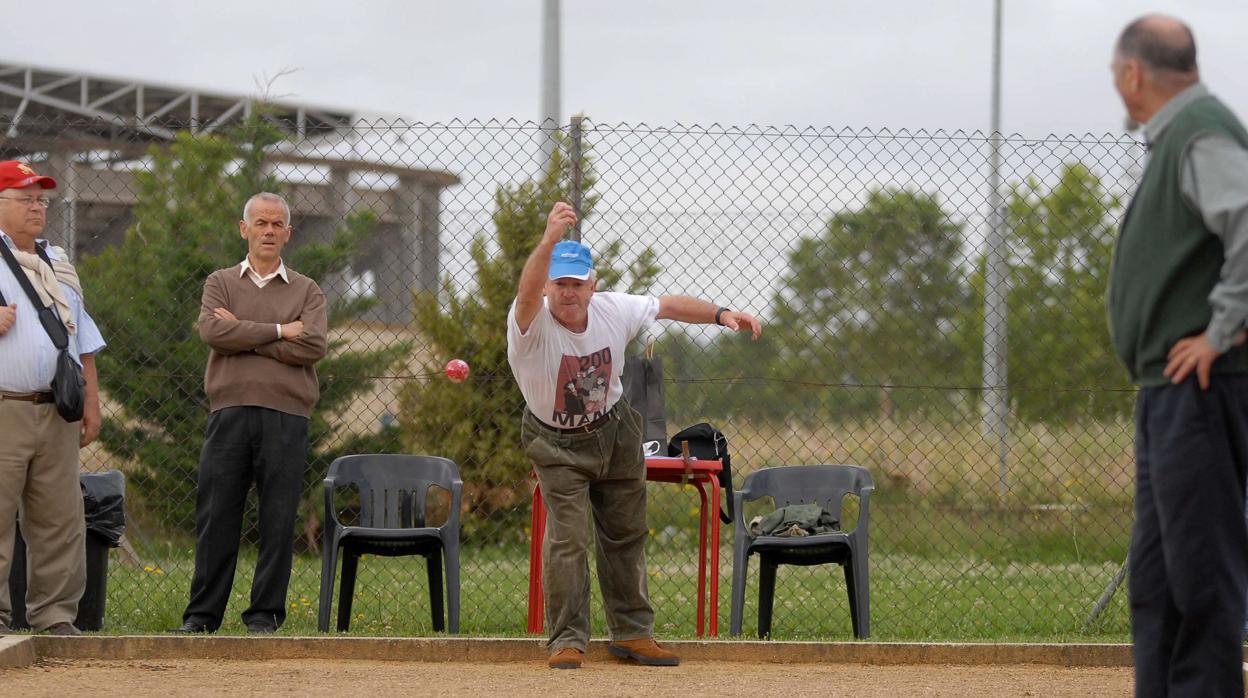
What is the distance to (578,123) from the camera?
7.01 m

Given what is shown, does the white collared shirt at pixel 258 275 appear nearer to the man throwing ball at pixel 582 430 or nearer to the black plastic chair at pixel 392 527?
the black plastic chair at pixel 392 527

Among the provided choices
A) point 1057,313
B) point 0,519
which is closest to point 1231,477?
point 0,519

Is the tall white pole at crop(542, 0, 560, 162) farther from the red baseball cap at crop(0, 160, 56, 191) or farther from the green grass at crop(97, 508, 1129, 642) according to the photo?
the red baseball cap at crop(0, 160, 56, 191)

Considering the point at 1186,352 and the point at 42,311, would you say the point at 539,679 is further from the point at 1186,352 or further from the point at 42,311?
the point at 1186,352

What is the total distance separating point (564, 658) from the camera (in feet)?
19.6

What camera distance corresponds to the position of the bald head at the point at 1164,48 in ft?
12.5

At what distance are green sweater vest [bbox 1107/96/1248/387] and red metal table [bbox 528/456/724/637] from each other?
2967 mm

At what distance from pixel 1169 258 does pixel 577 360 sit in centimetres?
272

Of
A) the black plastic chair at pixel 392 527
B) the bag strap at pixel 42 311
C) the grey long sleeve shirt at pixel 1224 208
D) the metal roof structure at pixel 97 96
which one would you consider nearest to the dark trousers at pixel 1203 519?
the grey long sleeve shirt at pixel 1224 208

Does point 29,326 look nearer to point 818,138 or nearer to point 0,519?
point 0,519

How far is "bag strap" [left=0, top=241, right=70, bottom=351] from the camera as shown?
20.4ft

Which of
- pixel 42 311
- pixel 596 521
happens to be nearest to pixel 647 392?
pixel 596 521

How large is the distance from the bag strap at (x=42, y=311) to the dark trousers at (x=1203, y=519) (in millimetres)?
4463

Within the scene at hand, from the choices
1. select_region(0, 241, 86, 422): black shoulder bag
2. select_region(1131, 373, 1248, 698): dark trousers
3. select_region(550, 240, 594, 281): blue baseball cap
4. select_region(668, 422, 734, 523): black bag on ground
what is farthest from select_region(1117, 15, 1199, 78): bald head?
select_region(0, 241, 86, 422): black shoulder bag
